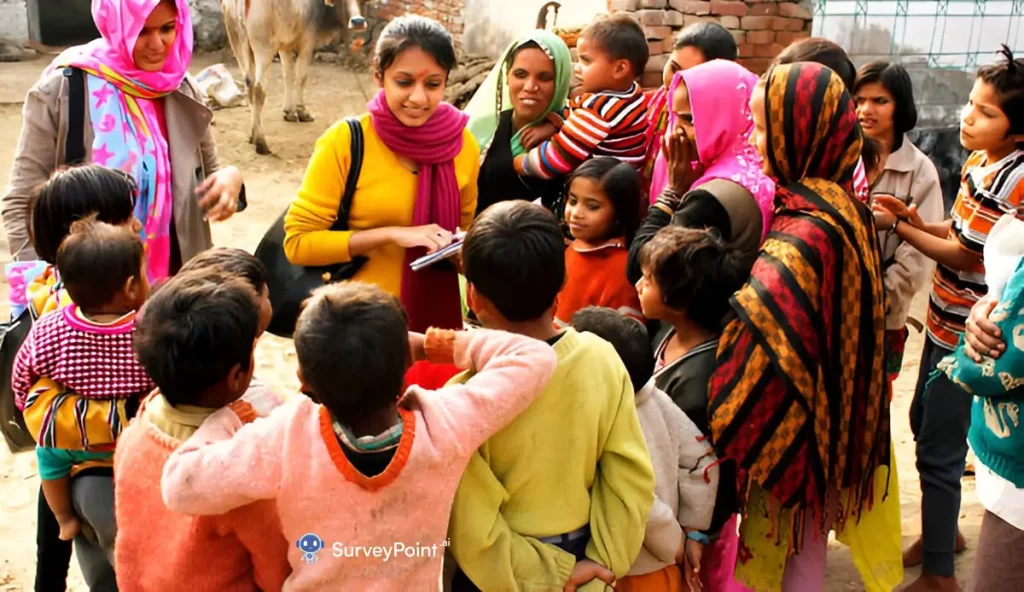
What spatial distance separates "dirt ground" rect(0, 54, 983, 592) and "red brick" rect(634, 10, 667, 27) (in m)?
2.50

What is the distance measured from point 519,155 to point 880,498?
5.37 ft

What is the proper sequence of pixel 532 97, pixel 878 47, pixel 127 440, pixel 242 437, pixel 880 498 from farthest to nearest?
1. pixel 878 47
2. pixel 532 97
3. pixel 880 498
4. pixel 127 440
5. pixel 242 437

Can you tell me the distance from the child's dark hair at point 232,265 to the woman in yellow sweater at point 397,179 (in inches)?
21.8

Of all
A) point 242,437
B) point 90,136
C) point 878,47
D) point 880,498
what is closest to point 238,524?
point 242,437

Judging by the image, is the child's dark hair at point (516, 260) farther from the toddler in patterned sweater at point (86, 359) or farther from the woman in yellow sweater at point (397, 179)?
the toddler in patterned sweater at point (86, 359)

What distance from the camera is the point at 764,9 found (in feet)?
19.2

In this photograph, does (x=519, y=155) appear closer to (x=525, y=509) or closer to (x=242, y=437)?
(x=525, y=509)

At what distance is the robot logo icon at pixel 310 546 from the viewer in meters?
1.72

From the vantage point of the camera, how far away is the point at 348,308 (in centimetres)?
169

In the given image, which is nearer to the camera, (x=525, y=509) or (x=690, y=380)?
(x=525, y=509)

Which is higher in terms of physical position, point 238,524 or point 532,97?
point 532,97

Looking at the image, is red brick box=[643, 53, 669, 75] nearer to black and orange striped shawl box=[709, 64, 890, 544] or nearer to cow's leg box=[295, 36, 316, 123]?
black and orange striped shawl box=[709, 64, 890, 544]

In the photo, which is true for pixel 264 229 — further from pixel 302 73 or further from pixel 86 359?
pixel 86 359

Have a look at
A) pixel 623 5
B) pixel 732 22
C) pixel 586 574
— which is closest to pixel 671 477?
pixel 586 574
